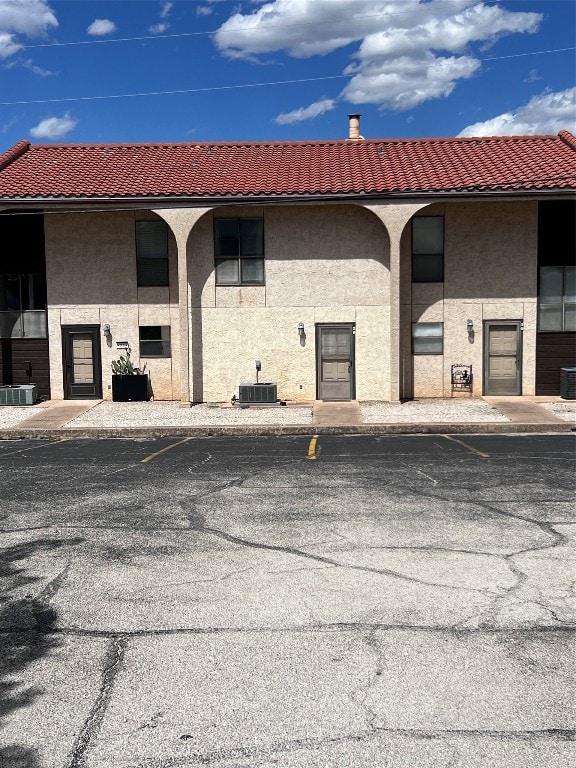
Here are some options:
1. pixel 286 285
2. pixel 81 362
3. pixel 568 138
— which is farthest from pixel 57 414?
pixel 568 138

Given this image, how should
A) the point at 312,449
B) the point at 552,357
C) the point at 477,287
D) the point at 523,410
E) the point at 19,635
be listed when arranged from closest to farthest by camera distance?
1. the point at 19,635
2. the point at 312,449
3. the point at 523,410
4. the point at 477,287
5. the point at 552,357

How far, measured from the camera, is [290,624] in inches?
237

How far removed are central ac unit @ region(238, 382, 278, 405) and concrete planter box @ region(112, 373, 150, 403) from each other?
2.90 meters

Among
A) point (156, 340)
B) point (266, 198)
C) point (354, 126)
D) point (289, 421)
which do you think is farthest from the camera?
point (354, 126)

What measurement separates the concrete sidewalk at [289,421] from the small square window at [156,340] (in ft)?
5.04

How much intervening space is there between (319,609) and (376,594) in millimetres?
594

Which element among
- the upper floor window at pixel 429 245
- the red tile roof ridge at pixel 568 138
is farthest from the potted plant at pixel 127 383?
the red tile roof ridge at pixel 568 138

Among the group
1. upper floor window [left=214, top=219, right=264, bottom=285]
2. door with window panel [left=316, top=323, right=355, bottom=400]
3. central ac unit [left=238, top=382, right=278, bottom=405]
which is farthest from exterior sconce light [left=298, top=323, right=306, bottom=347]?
upper floor window [left=214, top=219, right=264, bottom=285]

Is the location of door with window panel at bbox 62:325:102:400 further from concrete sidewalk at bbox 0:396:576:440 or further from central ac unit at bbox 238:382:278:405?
central ac unit at bbox 238:382:278:405

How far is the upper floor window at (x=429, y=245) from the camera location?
21578 millimetres

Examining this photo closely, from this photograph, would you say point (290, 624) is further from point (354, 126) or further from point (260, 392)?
point (354, 126)

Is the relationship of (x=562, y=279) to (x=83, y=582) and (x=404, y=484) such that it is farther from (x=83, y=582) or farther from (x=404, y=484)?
(x=83, y=582)

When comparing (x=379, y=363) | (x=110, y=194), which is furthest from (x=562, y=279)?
(x=110, y=194)

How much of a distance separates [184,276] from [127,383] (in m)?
3.46
